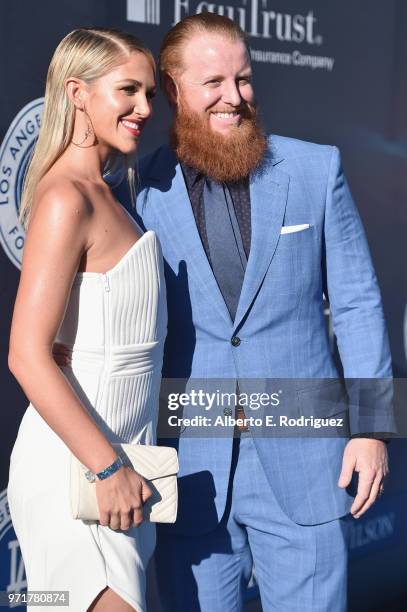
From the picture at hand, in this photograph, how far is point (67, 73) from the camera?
2.09 metres

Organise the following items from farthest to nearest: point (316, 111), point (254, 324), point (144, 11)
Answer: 1. point (316, 111)
2. point (144, 11)
3. point (254, 324)

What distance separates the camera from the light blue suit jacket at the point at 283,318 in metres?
2.38

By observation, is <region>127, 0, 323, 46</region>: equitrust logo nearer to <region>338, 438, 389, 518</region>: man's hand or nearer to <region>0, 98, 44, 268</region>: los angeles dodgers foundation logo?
<region>0, 98, 44, 268</region>: los angeles dodgers foundation logo

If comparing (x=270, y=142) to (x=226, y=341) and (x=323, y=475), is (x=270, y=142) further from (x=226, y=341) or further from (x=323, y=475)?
(x=323, y=475)

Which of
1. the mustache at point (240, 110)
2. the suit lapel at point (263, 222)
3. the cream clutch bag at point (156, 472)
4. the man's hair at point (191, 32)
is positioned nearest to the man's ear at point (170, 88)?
the man's hair at point (191, 32)

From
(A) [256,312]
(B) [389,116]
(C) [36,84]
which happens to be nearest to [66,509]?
(A) [256,312]

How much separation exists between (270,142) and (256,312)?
0.46 meters

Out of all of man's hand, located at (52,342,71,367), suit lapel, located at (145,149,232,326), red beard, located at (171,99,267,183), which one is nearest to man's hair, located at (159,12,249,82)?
red beard, located at (171,99,267,183)

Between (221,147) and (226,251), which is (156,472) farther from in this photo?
(221,147)

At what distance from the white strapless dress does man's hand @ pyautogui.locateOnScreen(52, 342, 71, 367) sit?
1cm

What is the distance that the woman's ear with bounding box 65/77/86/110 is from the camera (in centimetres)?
209

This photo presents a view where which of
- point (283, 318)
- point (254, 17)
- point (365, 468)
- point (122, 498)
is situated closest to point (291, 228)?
point (283, 318)

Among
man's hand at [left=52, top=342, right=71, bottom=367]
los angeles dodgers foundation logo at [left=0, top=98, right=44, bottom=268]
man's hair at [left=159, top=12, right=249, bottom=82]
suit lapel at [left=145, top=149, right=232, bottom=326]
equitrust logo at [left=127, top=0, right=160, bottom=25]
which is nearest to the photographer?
man's hand at [left=52, top=342, right=71, bottom=367]

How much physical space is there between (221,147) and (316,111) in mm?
1260
